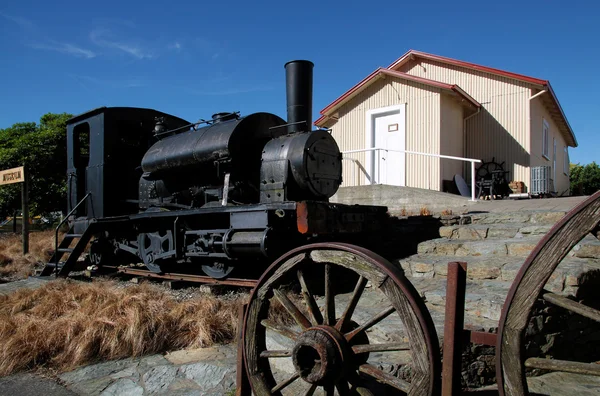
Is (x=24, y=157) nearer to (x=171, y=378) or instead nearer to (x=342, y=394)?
(x=171, y=378)

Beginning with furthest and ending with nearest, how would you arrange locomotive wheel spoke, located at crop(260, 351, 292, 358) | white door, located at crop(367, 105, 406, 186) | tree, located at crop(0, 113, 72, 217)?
tree, located at crop(0, 113, 72, 217), white door, located at crop(367, 105, 406, 186), locomotive wheel spoke, located at crop(260, 351, 292, 358)

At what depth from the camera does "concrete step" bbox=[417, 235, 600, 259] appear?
4496mm

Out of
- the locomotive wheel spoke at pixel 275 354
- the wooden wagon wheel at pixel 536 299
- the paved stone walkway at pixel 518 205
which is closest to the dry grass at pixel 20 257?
the locomotive wheel spoke at pixel 275 354

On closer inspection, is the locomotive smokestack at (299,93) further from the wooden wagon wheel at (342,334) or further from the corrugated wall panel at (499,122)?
the corrugated wall panel at (499,122)

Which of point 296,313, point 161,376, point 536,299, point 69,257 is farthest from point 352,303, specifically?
point 69,257

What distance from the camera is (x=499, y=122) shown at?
39.5 feet

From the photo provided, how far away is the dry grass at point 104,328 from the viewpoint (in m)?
3.70

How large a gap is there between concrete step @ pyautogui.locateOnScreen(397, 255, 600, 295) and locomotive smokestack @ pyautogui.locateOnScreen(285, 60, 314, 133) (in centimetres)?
237

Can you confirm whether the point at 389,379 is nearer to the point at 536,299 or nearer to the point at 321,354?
the point at 321,354

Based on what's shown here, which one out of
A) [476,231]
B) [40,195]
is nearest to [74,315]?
[476,231]

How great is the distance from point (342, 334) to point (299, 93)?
450 cm

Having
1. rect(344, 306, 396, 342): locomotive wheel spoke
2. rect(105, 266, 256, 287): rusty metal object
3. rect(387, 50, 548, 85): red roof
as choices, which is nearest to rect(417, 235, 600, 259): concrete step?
rect(105, 266, 256, 287): rusty metal object

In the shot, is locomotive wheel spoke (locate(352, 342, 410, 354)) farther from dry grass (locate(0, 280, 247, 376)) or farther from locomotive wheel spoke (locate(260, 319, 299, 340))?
dry grass (locate(0, 280, 247, 376))

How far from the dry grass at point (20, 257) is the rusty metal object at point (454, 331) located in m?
8.91
